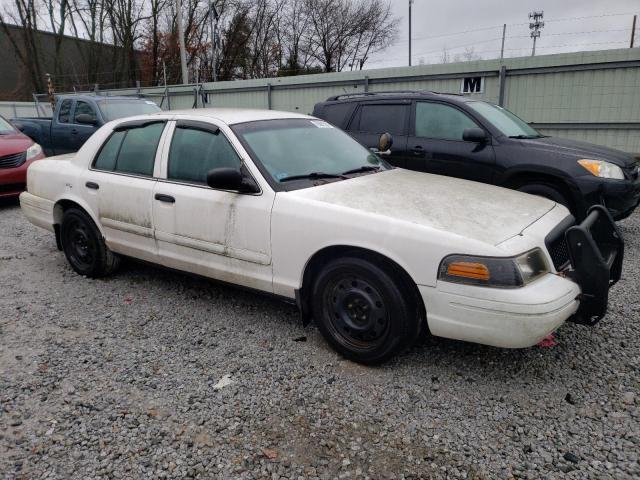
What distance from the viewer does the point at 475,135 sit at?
5734 millimetres

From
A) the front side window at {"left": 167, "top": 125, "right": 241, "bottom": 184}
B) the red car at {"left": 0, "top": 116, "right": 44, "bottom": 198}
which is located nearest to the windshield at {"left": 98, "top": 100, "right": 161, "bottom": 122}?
the red car at {"left": 0, "top": 116, "right": 44, "bottom": 198}

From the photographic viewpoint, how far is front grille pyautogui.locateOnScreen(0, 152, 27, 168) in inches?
308

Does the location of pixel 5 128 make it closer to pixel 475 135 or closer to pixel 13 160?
pixel 13 160

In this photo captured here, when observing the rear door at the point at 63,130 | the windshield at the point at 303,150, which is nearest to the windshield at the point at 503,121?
the windshield at the point at 303,150

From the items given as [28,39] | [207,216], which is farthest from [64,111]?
[28,39]

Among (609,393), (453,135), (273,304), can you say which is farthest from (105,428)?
(453,135)

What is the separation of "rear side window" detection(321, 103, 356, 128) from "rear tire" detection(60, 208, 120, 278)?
360 centimetres

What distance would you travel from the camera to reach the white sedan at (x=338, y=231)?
2.72 meters

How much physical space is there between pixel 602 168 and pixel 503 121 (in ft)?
4.40

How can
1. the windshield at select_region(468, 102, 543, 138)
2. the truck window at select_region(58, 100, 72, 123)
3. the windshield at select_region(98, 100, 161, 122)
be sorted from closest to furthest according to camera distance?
the windshield at select_region(468, 102, 543, 138) < the windshield at select_region(98, 100, 161, 122) < the truck window at select_region(58, 100, 72, 123)

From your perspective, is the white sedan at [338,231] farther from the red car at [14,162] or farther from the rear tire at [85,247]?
the red car at [14,162]

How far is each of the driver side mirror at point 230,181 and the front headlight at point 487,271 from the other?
4.71 feet

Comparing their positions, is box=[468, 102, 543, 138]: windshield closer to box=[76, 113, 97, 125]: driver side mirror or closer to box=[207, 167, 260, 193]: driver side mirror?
box=[207, 167, 260, 193]: driver side mirror

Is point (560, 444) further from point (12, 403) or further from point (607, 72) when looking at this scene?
point (607, 72)
